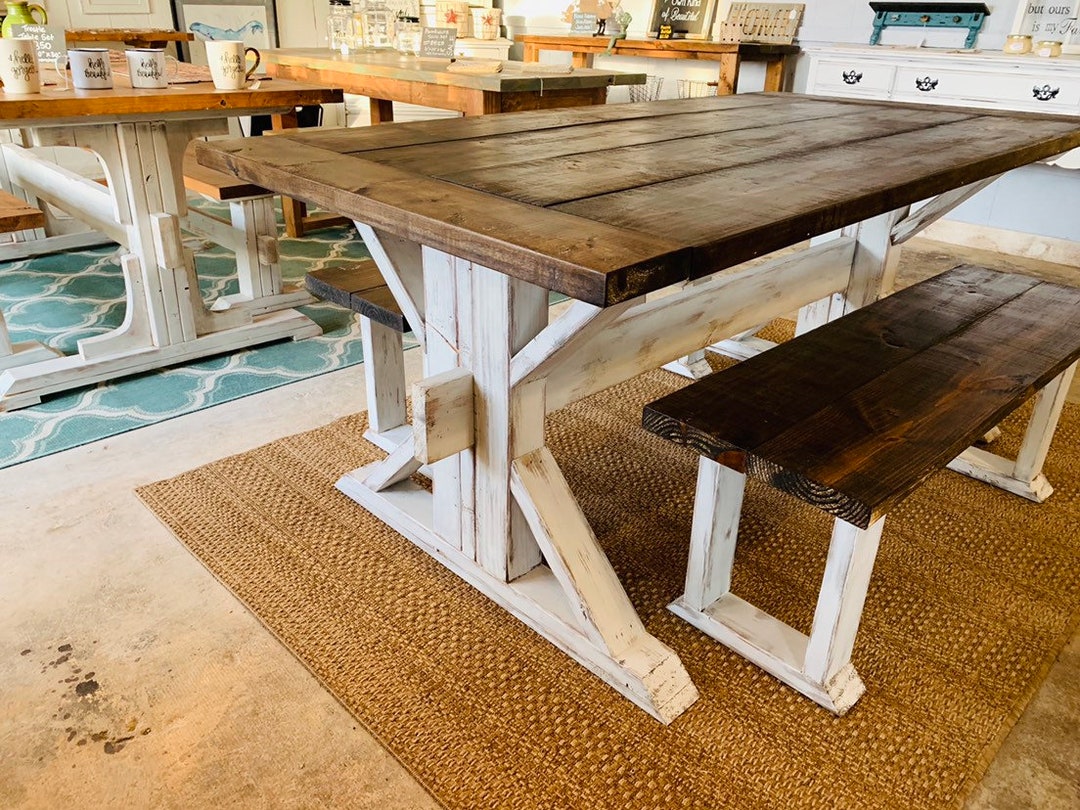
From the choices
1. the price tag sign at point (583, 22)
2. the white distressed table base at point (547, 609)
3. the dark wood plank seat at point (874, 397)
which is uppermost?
the price tag sign at point (583, 22)

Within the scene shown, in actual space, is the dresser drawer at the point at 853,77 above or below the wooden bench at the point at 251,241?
above

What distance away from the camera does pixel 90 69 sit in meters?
2.03

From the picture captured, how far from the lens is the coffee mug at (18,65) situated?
1.94 metres

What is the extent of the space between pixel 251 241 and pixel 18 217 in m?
0.65

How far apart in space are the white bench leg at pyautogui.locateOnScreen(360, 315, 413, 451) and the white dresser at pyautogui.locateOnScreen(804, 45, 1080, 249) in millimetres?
2710

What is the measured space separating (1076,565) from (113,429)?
212cm

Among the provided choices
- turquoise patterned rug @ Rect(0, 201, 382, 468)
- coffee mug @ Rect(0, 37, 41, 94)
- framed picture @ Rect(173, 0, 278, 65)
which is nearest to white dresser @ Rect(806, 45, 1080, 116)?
turquoise patterned rug @ Rect(0, 201, 382, 468)

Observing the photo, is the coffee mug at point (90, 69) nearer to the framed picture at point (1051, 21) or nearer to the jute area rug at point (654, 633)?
the jute area rug at point (654, 633)

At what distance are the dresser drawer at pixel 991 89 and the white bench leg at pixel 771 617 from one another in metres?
2.78

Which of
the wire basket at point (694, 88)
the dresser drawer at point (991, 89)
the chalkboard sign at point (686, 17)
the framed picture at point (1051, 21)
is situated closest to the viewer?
the dresser drawer at point (991, 89)

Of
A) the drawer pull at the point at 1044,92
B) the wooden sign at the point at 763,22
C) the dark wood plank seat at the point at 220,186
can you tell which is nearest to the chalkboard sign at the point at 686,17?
the wooden sign at the point at 763,22

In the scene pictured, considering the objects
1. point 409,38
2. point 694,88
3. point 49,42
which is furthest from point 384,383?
point 694,88

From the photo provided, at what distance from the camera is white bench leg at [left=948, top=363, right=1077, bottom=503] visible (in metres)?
1.71

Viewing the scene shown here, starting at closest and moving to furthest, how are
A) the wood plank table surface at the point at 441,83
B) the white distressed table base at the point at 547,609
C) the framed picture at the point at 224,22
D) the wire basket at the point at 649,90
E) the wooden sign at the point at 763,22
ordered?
1. the white distressed table base at the point at 547,609
2. the wood plank table surface at the point at 441,83
3. the wooden sign at the point at 763,22
4. the wire basket at the point at 649,90
5. the framed picture at the point at 224,22
